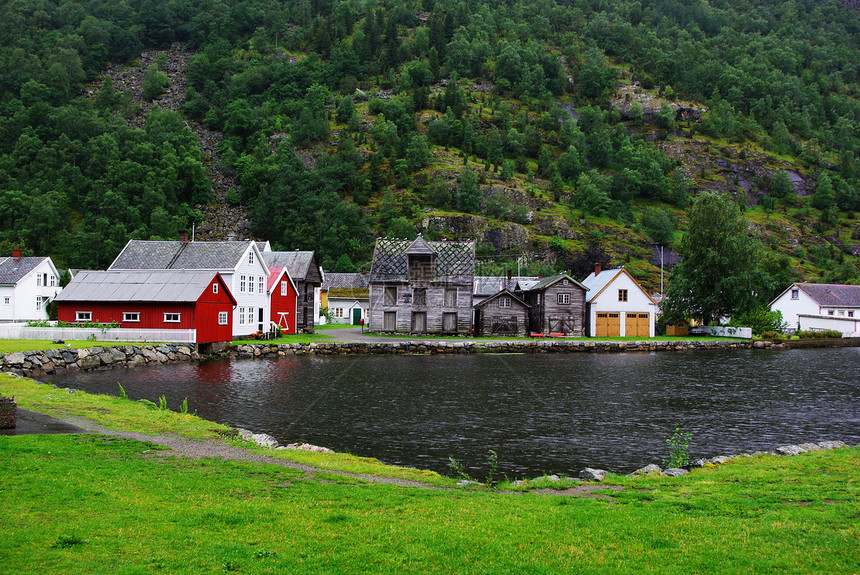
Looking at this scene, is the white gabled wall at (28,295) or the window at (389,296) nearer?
the white gabled wall at (28,295)

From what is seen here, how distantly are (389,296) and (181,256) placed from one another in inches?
834

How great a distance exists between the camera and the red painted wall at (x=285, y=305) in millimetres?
59625

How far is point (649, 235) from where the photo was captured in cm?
13462

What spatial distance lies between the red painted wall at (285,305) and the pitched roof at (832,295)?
6372cm

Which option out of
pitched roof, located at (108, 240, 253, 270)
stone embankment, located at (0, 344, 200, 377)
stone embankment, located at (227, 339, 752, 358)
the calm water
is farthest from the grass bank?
pitched roof, located at (108, 240, 253, 270)

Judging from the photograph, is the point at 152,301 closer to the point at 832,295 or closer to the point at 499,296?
the point at 499,296

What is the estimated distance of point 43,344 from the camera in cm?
4044

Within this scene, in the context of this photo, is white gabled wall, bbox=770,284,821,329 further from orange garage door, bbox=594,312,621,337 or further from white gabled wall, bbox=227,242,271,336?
white gabled wall, bbox=227,242,271,336

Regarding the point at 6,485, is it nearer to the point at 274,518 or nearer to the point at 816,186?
the point at 274,518

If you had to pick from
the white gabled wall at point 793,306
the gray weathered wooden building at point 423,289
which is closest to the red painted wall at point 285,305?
the gray weathered wooden building at point 423,289

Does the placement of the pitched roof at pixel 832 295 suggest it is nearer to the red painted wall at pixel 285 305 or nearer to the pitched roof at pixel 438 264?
the pitched roof at pixel 438 264

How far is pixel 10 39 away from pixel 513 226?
6684 inches

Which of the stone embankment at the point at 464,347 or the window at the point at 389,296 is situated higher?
the window at the point at 389,296

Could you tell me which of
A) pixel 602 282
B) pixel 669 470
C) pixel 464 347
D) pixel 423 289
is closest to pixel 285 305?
pixel 423 289
